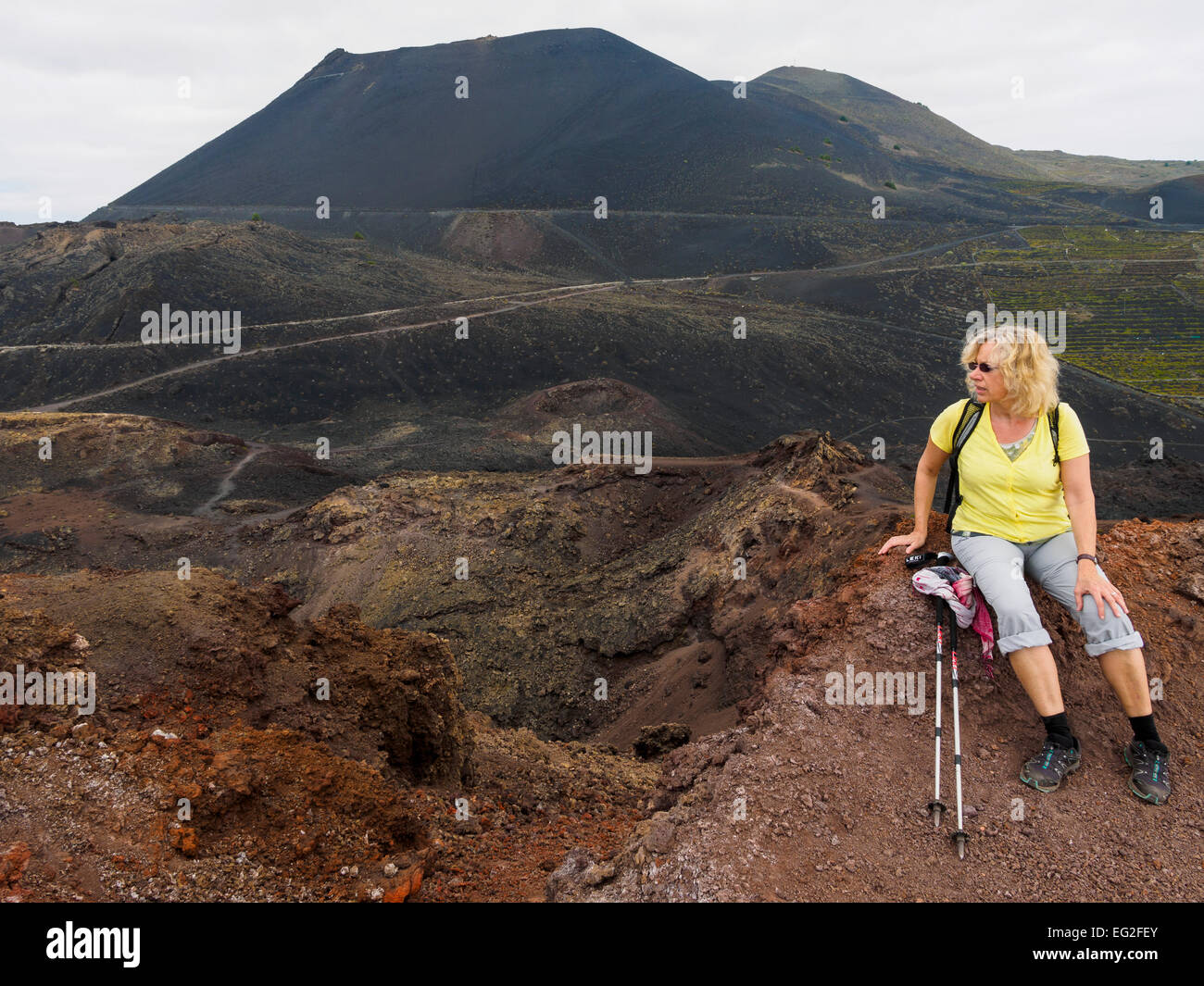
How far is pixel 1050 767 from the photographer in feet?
12.2

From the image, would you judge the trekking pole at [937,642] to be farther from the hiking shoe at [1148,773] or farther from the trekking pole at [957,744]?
the hiking shoe at [1148,773]

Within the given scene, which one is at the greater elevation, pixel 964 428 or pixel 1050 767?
pixel 964 428

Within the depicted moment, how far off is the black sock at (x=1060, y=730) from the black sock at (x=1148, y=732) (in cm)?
31

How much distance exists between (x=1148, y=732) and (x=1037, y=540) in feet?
3.32

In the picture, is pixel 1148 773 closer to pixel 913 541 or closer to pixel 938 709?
pixel 938 709

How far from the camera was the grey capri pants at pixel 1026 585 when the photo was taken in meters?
3.87

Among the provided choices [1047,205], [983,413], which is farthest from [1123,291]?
[983,413]

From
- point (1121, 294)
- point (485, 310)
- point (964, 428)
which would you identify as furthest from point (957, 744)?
point (1121, 294)

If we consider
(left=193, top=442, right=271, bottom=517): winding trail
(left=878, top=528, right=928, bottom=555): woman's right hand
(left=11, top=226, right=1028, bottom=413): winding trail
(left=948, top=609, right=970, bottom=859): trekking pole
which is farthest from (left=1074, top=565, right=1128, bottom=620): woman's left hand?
(left=11, top=226, right=1028, bottom=413): winding trail

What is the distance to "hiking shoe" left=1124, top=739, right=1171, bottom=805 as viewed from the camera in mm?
3637

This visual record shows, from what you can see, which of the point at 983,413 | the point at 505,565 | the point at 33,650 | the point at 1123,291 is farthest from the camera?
the point at 1123,291

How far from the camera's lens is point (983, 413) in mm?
4395

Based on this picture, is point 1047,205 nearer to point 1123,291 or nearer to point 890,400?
point 1123,291

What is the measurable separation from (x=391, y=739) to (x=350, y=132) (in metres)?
74.6
